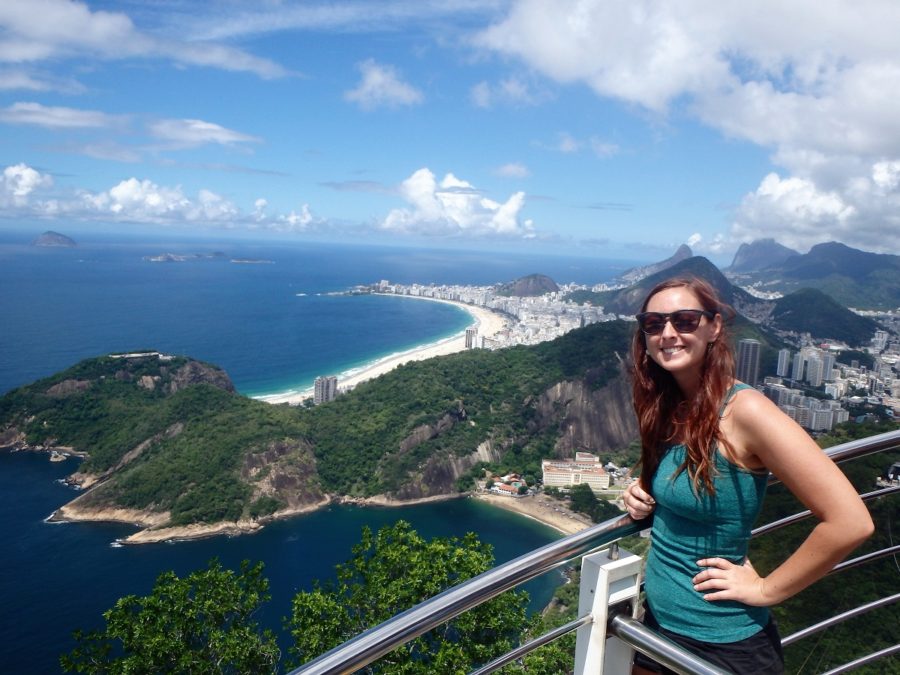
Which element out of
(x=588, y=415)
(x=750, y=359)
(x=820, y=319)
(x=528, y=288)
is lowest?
(x=588, y=415)

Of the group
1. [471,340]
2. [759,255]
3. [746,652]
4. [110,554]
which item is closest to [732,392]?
[746,652]

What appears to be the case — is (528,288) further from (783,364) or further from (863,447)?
(863,447)

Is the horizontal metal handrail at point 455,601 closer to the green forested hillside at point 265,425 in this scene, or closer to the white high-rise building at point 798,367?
the green forested hillside at point 265,425

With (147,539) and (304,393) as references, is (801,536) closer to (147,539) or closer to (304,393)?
(147,539)

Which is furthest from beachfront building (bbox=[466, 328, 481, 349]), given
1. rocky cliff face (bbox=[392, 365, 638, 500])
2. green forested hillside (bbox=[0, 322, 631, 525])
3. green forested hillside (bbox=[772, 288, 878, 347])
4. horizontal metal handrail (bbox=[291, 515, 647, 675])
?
horizontal metal handrail (bbox=[291, 515, 647, 675])

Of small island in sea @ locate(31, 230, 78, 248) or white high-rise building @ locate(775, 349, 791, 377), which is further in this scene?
small island in sea @ locate(31, 230, 78, 248)

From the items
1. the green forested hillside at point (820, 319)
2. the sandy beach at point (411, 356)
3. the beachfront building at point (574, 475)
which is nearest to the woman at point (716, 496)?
the beachfront building at point (574, 475)

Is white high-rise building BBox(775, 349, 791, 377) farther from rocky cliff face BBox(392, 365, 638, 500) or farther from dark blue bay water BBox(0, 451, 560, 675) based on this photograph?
dark blue bay water BBox(0, 451, 560, 675)
